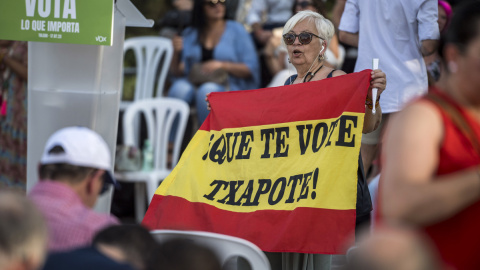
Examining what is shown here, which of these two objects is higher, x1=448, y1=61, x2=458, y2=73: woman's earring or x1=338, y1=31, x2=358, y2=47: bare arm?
x1=448, y1=61, x2=458, y2=73: woman's earring

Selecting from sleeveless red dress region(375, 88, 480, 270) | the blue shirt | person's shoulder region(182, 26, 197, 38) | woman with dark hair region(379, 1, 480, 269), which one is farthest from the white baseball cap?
person's shoulder region(182, 26, 197, 38)

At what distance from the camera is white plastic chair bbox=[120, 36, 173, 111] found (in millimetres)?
9594

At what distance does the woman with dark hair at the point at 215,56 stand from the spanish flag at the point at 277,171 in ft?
10.8

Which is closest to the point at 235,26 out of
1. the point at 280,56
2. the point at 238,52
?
the point at 238,52

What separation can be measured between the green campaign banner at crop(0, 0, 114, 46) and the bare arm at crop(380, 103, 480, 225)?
106 inches

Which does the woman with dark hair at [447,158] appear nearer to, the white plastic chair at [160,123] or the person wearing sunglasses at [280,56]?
the person wearing sunglasses at [280,56]

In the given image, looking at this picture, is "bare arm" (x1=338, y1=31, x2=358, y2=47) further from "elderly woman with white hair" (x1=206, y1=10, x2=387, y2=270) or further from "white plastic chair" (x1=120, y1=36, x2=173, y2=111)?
"white plastic chair" (x1=120, y1=36, x2=173, y2=111)

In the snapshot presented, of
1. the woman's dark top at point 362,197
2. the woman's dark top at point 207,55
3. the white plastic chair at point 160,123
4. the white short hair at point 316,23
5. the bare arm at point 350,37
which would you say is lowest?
the white plastic chair at point 160,123

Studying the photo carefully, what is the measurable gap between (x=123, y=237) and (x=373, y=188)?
3.34 metres

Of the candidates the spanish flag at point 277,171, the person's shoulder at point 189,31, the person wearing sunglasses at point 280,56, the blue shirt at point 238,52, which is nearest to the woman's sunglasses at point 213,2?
the blue shirt at point 238,52

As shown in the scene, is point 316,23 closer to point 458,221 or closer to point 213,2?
point 458,221

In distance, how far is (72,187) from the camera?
3.40 m

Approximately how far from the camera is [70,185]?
340cm

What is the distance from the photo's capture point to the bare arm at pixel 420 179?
2.60m
